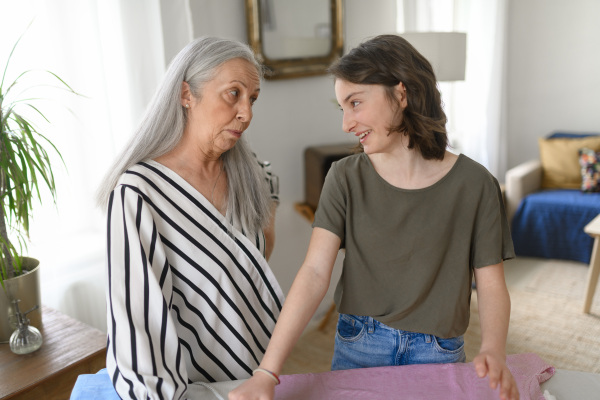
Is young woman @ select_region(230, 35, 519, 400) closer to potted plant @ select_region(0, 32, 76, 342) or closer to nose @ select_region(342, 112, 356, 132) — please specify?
nose @ select_region(342, 112, 356, 132)

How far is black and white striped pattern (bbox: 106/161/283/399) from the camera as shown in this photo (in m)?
1.05

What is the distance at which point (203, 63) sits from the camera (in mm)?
1207

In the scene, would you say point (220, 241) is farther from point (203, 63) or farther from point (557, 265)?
point (557, 265)

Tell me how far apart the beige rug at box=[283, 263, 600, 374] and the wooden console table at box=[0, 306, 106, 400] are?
4.40 ft

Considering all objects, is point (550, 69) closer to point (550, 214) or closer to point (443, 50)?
point (550, 214)

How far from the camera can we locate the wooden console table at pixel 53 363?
144 centimetres

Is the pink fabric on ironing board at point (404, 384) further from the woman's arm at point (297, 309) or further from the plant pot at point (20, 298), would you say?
the plant pot at point (20, 298)

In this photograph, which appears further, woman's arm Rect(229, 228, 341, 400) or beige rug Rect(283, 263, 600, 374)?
beige rug Rect(283, 263, 600, 374)

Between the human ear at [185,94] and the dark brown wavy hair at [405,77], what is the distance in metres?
0.33

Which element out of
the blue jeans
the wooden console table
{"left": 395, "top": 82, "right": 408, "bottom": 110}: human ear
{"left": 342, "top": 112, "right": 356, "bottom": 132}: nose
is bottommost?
the wooden console table

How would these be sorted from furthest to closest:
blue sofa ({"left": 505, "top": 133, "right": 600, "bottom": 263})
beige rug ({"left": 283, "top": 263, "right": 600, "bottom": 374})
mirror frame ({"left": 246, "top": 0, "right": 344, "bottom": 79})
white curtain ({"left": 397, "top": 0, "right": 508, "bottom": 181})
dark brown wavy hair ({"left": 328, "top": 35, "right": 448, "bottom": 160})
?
white curtain ({"left": 397, "top": 0, "right": 508, "bottom": 181})
blue sofa ({"left": 505, "top": 133, "right": 600, "bottom": 263})
beige rug ({"left": 283, "top": 263, "right": 600, "bottom": 374})
mirror frame ({"left": 246, "top": 0, "right": 344, "bottom": 79})
dark brown wavy hair ({"left": 328, "top": 35, "right": 448, "bottom": 160})

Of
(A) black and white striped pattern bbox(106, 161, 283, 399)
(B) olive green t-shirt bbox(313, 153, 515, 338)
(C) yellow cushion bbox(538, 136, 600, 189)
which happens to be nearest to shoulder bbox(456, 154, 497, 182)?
(B) olive green t-shirt bbox(313, 153, 515, 338)

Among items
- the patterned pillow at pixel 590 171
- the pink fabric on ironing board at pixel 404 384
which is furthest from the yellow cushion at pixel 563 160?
the pink fabric on ironing board at pixel 404 384

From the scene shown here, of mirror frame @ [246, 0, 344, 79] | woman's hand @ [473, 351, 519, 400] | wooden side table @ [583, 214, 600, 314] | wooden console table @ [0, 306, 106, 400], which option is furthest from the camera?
wooden side table @ [583, 214, 600, 314]
